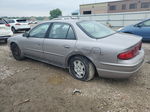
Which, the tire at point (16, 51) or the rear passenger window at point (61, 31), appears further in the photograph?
the tire at point (16, 51)

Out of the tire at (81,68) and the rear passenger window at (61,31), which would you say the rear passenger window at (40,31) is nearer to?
the rear passenger window at (61,31)

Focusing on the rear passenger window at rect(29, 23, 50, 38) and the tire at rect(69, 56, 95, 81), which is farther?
the rear passenger window at rect(29, 23, 50, 38)

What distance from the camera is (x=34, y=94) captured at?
9.29ft

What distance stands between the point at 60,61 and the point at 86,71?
0.82 metres

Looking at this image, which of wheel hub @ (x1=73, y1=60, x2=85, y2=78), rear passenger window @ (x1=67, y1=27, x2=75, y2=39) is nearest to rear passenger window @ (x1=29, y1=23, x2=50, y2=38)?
rear passenger window @ (x1=67, y1=27, x2=75, y2=39)

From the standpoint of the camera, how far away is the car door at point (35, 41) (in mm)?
3870

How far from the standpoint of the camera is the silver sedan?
263cm

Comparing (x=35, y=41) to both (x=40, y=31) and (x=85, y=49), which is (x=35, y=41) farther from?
(x=85, y=49)

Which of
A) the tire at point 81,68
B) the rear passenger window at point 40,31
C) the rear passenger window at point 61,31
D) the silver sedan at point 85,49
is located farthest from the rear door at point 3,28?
the tire at point 81,68

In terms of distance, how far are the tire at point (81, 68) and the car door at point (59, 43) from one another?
10.3 inches

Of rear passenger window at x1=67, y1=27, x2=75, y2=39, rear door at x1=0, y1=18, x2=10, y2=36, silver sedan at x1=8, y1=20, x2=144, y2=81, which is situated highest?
rear door at x1=0, y1=18, x2=10, y2=36

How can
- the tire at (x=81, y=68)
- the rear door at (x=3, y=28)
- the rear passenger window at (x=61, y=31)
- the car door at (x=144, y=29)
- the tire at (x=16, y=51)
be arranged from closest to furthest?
the tire at (x=81, y=68), the rear passenger window at (x=61, y=31), the tire at (x=16, y=51), the car door at (x=144, y=29), the rear door at (x=3, y=28)

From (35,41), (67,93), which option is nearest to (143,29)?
(35,41)

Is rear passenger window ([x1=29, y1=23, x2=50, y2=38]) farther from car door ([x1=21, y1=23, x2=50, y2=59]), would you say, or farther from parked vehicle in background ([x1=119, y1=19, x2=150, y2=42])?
parked vehicle in background ([x1=119, y1=19, x2=150, y2=42])
